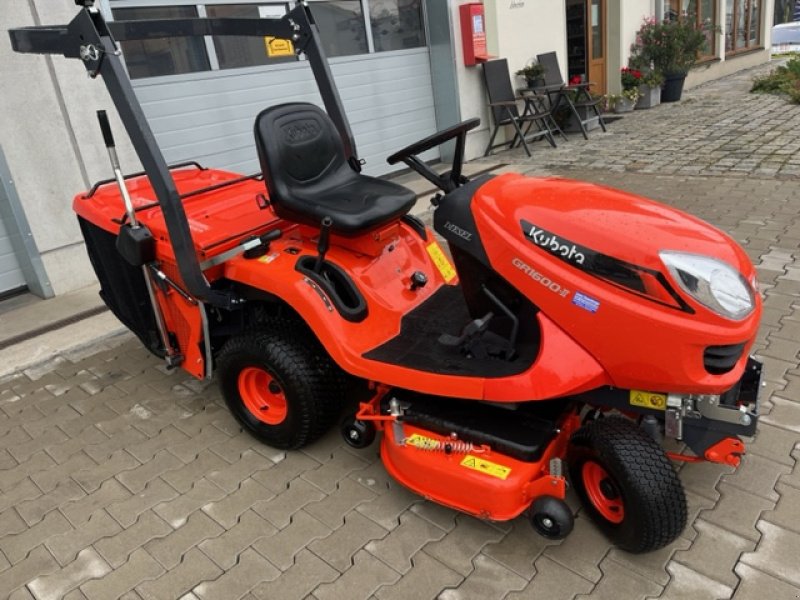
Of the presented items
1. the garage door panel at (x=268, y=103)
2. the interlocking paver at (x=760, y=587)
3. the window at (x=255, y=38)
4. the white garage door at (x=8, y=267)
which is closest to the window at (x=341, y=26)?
the window at (x=255, y=38)

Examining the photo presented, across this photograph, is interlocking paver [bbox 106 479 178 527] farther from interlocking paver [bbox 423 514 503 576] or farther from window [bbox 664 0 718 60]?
window [bbox 664 0 718 60]

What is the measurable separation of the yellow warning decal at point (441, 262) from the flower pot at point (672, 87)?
9.87m

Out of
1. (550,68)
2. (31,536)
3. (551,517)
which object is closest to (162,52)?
(31,536)

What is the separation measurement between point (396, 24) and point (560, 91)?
2.58m

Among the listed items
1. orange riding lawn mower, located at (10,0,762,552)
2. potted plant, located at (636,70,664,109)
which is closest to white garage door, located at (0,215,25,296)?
orange riding lawn mower, located at (10,0,762,552)

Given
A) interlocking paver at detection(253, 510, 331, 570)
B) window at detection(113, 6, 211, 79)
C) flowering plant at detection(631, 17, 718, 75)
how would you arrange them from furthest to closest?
flowering plant at detection(631, 17, 718, 75) < window at detection(113, 6, 211, 79) < interlocking paver at detection(253, 510, 331, 570)

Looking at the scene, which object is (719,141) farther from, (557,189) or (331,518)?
(331,518)

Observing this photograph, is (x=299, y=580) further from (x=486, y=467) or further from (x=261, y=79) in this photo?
(x=261, y=79)

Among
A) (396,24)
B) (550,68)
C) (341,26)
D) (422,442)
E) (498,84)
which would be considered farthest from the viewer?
(550,68)

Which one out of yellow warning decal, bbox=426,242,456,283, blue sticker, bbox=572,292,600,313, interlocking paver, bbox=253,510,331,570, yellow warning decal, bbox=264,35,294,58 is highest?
yellow warning decal, bbox=264,35,294,58

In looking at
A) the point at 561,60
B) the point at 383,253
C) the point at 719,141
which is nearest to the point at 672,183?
the point at 719,141

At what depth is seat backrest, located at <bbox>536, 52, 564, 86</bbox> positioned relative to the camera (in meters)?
8.71

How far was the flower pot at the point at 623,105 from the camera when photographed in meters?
10.6

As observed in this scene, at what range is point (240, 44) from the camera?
5.75 m
